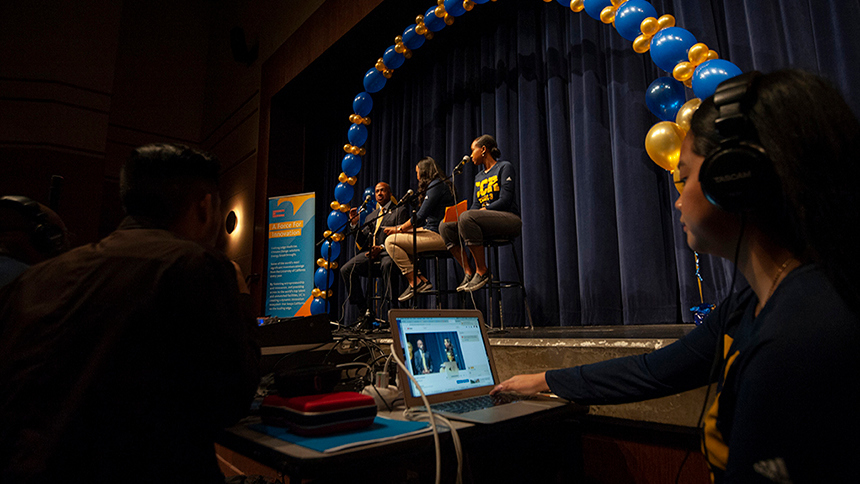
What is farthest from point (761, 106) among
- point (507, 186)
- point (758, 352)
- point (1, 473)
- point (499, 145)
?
point (499, 145)

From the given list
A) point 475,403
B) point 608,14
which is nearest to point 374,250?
point 608,14

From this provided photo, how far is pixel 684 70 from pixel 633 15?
514 millimetres

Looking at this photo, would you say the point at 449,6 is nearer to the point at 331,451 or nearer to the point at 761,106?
the point at 761,106

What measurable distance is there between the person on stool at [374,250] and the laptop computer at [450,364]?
227 centimetres

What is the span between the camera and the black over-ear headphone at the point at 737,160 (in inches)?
23.7

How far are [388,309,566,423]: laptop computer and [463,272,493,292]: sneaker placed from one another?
1.46 m

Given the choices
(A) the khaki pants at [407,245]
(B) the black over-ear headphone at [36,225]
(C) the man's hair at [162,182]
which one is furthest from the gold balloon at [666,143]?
(B) the black over-ear headphone at [36,225]

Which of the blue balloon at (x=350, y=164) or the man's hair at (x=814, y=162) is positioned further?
the blue balloon at (x=350, y=164)

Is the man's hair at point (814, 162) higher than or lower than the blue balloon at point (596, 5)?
lower

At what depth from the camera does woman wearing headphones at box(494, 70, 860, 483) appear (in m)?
0.50

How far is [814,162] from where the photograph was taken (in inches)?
22.2

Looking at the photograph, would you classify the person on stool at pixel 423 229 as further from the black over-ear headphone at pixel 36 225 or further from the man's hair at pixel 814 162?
the man's hair at pixel 814 162

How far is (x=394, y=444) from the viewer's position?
2.37 feet

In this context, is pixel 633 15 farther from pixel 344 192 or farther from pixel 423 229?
pixel 344 192
